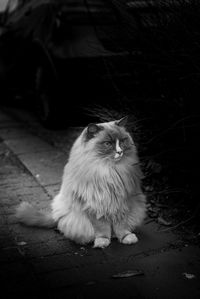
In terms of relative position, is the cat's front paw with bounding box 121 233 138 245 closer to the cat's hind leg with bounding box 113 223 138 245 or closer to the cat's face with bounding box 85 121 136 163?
the cat's hind leg with bounding box 113 223 138 245

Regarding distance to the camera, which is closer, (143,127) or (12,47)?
(143,127)

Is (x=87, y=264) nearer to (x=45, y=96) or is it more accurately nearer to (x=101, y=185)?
(x=101, y=185)

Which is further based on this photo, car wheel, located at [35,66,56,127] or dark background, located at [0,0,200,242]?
car wheel, located at [35,66,56,127]

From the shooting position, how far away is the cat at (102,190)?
144 inches

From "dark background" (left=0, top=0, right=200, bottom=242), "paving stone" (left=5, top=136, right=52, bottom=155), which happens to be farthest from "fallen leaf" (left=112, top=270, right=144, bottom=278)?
"paving stone" (left=5, top=136, right=52, bottom=155)

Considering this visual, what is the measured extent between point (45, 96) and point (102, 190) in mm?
3331

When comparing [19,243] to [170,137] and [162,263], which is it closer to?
[162,263]

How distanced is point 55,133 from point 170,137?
269 cm

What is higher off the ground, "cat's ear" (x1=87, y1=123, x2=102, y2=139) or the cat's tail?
"cat's ear" (x1=87, y1=123, x2=102, y2=139)

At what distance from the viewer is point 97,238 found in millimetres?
3768

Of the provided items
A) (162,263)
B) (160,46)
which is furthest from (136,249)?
(160,46)

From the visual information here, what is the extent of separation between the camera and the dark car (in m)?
5.64

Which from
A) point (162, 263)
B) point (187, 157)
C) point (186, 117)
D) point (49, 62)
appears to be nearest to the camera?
point (162, 263)

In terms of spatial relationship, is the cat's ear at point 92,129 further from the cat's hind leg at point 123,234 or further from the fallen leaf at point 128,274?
the fallen leaf at point 128,274
